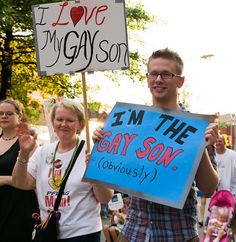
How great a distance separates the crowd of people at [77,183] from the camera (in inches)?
96.9

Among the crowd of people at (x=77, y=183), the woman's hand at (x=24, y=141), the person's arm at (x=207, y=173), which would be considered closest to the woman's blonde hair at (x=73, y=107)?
the crowd of people at (x=77, y=183)

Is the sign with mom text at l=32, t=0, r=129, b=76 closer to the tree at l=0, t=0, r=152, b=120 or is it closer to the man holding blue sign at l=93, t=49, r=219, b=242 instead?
the man holding blue sign at l=93, t=49, r=219, b=242

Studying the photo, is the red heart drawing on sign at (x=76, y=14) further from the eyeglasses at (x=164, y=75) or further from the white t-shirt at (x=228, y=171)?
the white t-shirt at (x=228, y=171)

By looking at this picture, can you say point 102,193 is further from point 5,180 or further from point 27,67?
point 27,67

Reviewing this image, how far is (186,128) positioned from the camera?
244 centimetres

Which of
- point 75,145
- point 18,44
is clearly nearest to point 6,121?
point 75,145

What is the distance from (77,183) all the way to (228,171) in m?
4.25

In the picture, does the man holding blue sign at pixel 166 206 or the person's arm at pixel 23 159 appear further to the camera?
the person's arm at pixel 23 159

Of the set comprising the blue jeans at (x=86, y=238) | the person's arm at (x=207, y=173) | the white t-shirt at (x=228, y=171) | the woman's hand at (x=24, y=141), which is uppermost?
the woman's hand at (x=24, y=141)

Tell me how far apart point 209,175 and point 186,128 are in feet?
0.88

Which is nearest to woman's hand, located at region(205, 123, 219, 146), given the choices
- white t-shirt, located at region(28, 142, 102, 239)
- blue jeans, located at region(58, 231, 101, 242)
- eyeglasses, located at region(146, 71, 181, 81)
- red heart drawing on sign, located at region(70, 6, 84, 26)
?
eyeglasses, located at region(146, 71, 181, 81)

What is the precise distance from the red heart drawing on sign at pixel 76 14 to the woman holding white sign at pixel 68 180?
75cm

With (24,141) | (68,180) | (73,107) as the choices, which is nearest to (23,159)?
(24,141)

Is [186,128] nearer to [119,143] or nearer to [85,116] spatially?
[119,143]
